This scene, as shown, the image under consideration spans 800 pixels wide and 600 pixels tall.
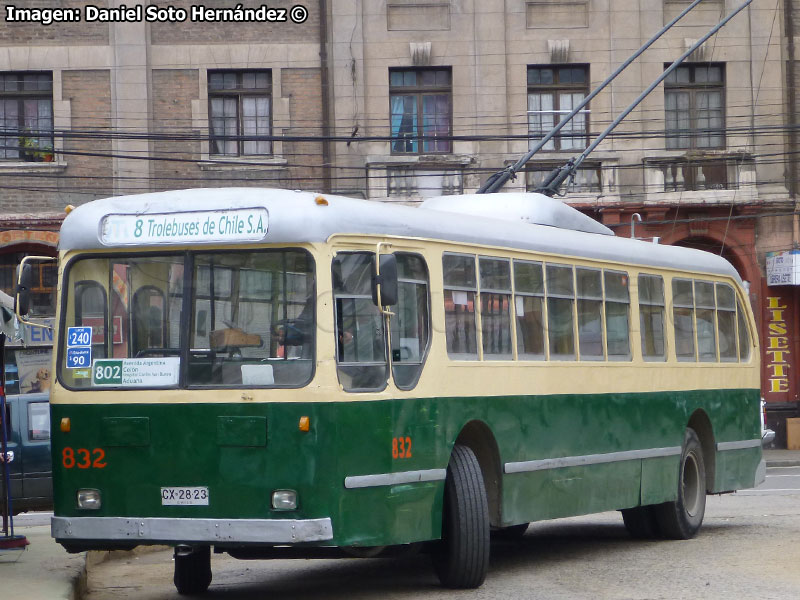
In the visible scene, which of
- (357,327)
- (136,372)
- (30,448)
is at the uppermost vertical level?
(357,327)

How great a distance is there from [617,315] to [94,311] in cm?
502

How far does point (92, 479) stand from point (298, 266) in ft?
6.42

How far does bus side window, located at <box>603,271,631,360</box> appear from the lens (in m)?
12.7

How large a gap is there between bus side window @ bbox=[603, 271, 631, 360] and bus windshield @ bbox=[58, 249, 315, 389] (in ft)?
13.8

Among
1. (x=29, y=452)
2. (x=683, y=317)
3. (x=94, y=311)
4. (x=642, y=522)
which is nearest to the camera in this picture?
(x=94, y=311)

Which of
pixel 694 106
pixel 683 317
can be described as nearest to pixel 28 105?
pixel 694 106

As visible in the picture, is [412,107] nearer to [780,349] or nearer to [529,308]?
[780,349]

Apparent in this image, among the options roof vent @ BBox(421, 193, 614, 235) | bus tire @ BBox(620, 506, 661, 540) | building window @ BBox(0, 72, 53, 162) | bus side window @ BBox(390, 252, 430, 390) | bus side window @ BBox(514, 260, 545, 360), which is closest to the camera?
bus side window @ BBox(390, 252, 430, 390)

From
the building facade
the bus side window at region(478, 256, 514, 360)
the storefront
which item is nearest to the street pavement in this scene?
the bus side window at region(478, 256, 514, 360)

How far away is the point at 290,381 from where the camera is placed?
918 centimetres

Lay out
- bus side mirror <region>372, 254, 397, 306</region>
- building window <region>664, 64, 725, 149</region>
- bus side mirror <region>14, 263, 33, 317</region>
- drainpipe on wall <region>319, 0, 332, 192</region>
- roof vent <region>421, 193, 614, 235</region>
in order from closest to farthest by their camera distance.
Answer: bus side mirror <region>372, 254, 397, 306</region> → bus side mirror <region>14, 263, 33, 317</region> → roof vent <region>421, 193, 614, 235</region> → drainpipe on wall <region>319, 0, 332, 192</region> → building window <region>664, 64, 725, 149</region>

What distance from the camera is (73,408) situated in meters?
9.67

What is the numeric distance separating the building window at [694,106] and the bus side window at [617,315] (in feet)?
55.7

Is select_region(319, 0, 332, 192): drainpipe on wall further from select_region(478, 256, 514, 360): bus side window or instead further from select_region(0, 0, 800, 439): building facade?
select_region(478, 256, 514, 360): bus side window
